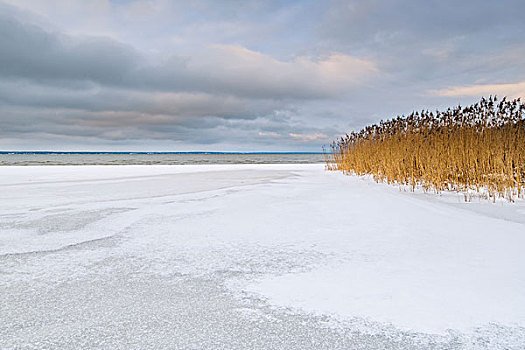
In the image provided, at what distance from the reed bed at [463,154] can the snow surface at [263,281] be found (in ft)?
4.02

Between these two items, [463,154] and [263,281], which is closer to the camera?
[263,281]

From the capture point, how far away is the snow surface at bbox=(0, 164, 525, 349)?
1.04m

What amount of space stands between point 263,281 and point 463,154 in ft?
12.2

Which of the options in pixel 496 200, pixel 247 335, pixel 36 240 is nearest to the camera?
pixel 247 335

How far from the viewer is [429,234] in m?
2.25

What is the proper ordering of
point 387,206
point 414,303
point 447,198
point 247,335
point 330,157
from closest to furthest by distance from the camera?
point 247,335, point 414,303, point 387,206, point 447,198, point 330,157

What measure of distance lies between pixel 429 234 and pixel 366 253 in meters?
0.64

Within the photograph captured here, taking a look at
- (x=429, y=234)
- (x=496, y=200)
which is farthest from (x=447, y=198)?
(x=429, y=234)

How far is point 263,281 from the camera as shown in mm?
1466

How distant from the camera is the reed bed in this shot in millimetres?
3951

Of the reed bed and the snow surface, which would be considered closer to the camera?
the snow surface

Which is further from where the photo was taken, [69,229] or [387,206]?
[387,206]

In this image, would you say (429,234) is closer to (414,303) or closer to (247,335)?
(414,303)

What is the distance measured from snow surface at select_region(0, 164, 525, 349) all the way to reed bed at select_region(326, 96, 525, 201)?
122cm
